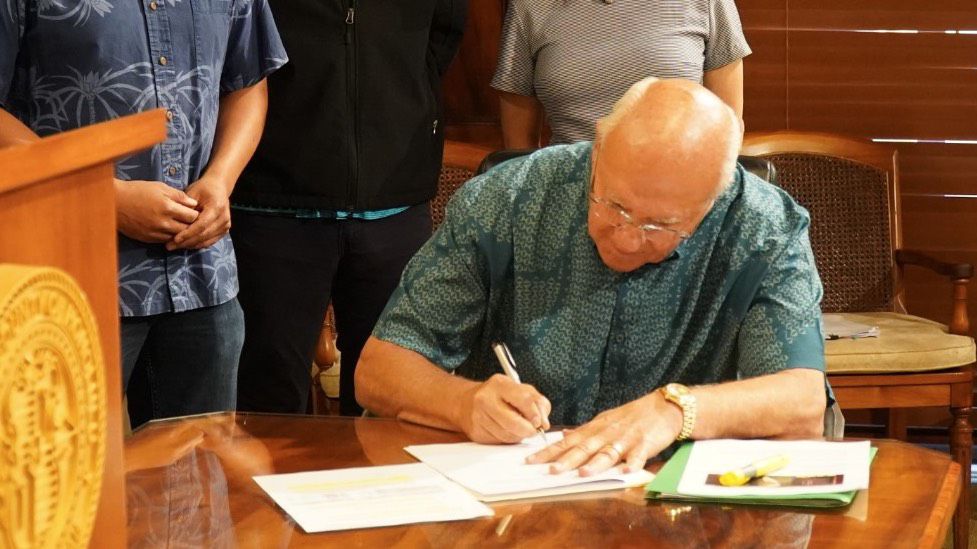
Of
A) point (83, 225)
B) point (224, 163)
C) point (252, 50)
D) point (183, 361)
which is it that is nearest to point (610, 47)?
point (252, 50)

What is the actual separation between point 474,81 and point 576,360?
2.20 m

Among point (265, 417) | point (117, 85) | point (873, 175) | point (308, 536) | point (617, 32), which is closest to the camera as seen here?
point (308, 536)

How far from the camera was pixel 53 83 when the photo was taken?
2.10m

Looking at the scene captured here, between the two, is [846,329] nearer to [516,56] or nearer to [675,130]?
[516,56]

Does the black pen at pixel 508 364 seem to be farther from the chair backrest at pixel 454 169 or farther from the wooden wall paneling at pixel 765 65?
the wooden wall paneling at pixel 765 65

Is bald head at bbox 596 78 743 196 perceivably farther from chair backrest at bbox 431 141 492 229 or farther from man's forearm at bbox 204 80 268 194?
chair backrest at bbox 431 141 492 229

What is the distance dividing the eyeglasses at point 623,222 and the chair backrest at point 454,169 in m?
2.03

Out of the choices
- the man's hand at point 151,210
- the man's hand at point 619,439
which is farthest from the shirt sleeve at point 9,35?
the man's hand at point 619,439

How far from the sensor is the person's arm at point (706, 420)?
5.31ft

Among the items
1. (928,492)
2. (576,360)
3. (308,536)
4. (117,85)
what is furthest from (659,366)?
(117,85)

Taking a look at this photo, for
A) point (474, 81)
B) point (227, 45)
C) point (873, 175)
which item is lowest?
point (873, 175)

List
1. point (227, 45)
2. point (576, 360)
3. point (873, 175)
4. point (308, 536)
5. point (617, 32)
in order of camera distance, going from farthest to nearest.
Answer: point (873, 175) < point (617, 32) < point (227, 45) < point (576, 360) < point (308, 536)

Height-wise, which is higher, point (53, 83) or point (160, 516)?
point (53, 83)

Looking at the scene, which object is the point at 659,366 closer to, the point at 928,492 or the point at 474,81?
the point at 928,492
